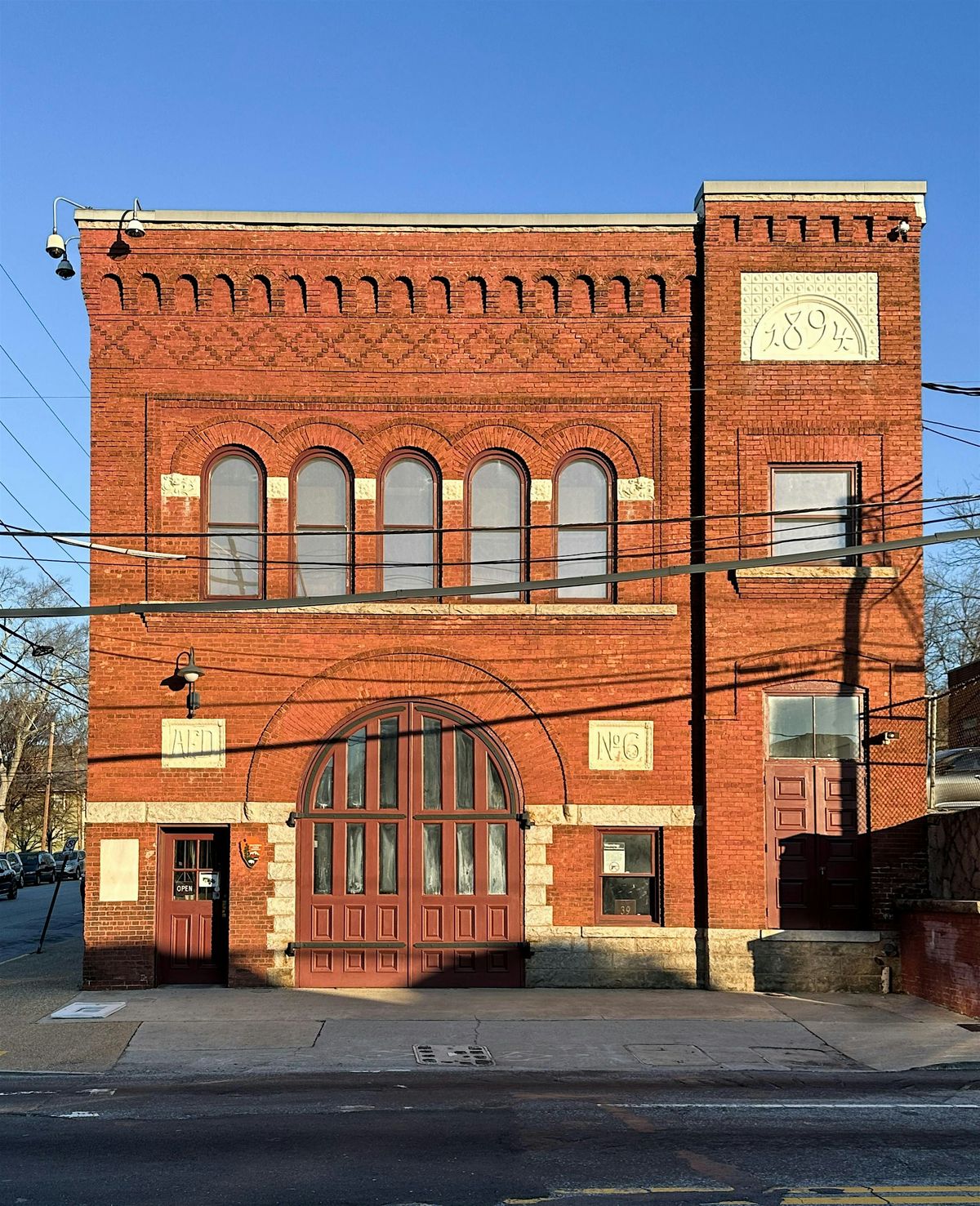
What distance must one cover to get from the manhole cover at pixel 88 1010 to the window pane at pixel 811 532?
10.6 meters

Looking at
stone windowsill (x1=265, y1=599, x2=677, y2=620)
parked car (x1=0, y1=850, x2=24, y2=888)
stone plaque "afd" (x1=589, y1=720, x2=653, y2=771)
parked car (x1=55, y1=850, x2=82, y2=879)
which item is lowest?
parked car (x1=55, y1=850, x2=82, y2=879)

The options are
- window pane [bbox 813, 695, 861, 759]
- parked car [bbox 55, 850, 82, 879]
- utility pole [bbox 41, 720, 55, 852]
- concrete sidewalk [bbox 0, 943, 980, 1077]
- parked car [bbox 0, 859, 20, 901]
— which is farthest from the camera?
utility pole [bbox 41, 720, 55, 852]

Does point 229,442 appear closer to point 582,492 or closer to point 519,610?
point 519,610

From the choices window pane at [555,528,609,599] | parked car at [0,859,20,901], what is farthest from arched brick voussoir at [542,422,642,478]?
parked car at [0,859,20,901]

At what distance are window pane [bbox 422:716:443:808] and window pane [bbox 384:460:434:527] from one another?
2844mm

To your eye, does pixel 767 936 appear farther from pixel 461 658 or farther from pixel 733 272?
pixel 733 272

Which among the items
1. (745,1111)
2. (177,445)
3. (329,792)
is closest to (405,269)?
(177,445)

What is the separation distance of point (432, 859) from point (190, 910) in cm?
A: 340

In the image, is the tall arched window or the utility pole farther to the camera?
the utility pole

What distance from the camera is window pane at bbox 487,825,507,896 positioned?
1877 centimetres

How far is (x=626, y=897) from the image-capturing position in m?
18.7

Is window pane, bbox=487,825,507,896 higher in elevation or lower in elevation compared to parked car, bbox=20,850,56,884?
higher

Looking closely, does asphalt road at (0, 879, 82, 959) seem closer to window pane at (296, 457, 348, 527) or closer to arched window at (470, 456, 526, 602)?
window pane at (296, 457, 348, 527)

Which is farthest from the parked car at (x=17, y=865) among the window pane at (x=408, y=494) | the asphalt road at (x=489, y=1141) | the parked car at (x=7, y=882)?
the asphalt road at (x=489, y=1141)
